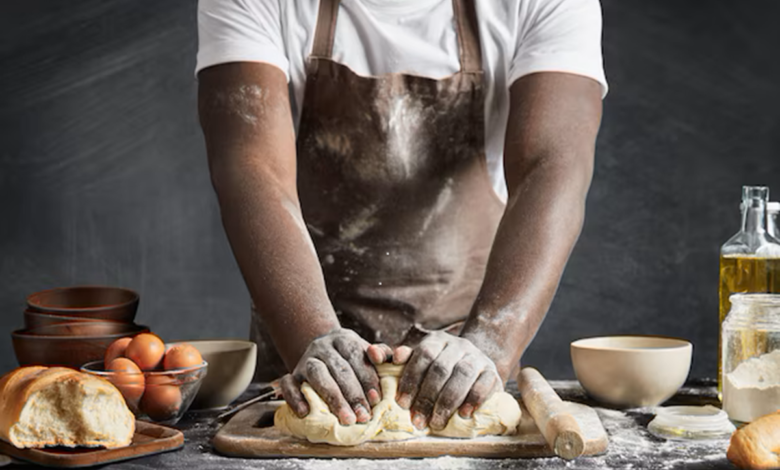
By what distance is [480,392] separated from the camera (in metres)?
1.26

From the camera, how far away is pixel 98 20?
3.43 metres

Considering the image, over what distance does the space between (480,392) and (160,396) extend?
498 millimetres

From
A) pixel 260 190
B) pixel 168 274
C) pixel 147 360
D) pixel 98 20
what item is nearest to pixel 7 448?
pixel 147 360

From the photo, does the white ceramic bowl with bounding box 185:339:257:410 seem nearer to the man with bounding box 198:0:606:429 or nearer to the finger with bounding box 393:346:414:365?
the man with bounding box 198:0:606:429

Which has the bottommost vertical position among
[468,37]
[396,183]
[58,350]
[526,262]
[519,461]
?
[519,461]

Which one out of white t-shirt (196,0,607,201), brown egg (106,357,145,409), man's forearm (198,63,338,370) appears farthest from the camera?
white t-shirt (196,0,607,201)

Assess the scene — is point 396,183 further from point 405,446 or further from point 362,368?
point 405,446

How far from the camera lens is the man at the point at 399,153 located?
1.54m

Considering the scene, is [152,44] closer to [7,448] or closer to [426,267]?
[426,267]

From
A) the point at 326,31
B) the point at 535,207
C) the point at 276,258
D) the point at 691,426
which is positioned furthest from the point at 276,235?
the point at 691,426

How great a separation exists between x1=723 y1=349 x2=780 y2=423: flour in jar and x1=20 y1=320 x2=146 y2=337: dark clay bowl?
996 mm

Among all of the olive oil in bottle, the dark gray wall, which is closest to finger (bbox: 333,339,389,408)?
the olive oil in bottle

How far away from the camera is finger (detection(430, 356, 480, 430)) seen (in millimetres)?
1243

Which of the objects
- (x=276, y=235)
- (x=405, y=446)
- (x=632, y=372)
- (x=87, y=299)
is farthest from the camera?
(x=87, y=299)
